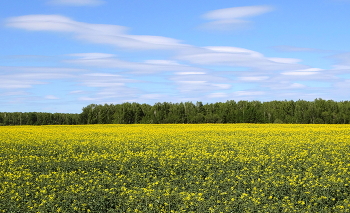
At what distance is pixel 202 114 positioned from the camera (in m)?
94.2

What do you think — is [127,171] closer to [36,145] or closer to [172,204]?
[172,204]

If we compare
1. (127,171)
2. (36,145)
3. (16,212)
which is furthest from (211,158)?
(36,145)

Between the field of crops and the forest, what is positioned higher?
the forest

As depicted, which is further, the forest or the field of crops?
the forest

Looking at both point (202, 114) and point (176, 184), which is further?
point (202, 114)

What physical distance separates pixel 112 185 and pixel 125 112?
3128 inches

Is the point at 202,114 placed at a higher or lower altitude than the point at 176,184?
higher

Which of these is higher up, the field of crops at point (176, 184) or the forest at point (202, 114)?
the forest at point (202, 114)

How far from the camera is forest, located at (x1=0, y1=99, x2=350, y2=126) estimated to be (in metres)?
91.2

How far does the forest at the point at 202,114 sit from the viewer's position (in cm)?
9119

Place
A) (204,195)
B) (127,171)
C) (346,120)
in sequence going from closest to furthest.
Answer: (204,195) → (127,171) → (346,120)

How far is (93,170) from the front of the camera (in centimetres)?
2078

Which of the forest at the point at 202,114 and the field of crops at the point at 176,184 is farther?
the forest at the point at 202,114

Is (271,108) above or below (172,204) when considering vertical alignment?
above
